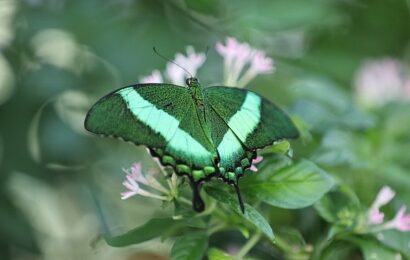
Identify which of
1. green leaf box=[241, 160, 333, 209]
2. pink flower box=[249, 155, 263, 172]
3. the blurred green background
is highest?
pink flower box=[249, 155, 263, 172]

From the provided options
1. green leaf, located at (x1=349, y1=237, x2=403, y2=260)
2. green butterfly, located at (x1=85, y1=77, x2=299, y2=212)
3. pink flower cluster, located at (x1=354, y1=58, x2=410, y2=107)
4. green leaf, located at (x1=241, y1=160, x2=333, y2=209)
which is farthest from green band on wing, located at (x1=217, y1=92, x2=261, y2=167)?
pink flower cluster, located at (x1=354, y1=58, x2=410, y2=107)

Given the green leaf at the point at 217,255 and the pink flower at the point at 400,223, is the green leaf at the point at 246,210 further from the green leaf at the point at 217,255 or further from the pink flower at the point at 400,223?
the pink flower at the point at 400,223

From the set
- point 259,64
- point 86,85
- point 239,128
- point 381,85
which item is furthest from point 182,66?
point 381,85

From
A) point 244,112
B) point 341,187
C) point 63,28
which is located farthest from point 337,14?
point 244,112

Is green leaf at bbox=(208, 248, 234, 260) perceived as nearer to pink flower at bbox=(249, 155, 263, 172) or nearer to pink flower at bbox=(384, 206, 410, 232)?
pink flower at bbox=(249, 155, 263, 172)

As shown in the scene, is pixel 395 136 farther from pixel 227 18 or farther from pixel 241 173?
pixel 241 173
